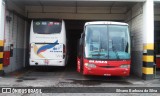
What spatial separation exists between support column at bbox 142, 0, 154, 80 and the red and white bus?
116 cm

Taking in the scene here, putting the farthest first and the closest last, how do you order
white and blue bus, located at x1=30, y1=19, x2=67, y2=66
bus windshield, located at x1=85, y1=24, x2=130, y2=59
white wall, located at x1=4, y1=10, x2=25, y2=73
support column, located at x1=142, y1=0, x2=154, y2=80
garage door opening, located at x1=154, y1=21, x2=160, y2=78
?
1. garage door opening, located at x1=154, y1=21, x2=160, y2=78
2. white and blue bus, located at x1=30, y1=19, x2=67, y2=66
3. white wall, located at x1=4, y1=10, x2=25, y2=73
4. support column, located at x1=142, y1=0, x2=154, y2=80
5. bus windshield, located at x1=85, y1=24, x2=130, y2=59

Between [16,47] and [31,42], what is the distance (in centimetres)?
204

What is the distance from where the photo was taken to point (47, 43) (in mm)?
18062

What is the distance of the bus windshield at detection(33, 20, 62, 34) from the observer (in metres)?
18.2

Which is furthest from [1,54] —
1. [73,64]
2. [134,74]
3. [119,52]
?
[73,64]

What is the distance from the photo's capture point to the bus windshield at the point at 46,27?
716 inches

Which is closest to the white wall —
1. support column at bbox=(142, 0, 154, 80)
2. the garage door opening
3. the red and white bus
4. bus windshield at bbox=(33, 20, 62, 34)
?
bus windshield at bbox=(33, 20, 62, 34)

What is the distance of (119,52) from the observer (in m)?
14.6

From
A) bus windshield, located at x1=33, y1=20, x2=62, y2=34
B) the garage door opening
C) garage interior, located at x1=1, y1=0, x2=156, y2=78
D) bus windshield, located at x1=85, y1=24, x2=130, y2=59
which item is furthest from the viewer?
the garage door opening

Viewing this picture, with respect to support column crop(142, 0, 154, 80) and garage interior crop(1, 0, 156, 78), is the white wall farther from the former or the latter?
support column crop(142, 0, 154, 80)

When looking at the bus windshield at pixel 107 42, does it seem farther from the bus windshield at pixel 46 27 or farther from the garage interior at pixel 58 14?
the bus windshield at pixel 46 27

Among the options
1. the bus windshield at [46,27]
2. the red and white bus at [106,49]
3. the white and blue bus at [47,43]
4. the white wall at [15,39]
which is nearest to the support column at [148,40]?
the red and white bus at [106,49]

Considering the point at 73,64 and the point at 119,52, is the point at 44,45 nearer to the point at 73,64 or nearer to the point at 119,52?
the point at 119,52

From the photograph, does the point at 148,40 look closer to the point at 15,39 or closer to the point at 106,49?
the point at 106,49
